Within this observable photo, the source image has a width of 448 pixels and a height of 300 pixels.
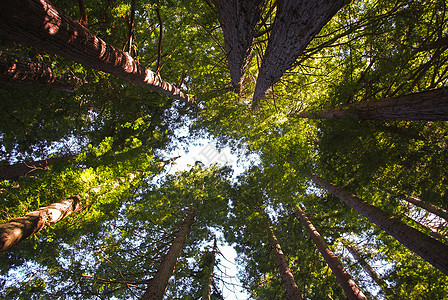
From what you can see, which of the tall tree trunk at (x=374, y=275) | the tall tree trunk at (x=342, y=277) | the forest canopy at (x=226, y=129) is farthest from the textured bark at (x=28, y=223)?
the tall tree trunk at (x=374, y=275)

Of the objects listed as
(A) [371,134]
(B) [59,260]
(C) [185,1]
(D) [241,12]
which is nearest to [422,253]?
(A) [371,134]

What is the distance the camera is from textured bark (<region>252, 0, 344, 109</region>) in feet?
7.16

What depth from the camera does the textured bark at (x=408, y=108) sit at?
2688 mm

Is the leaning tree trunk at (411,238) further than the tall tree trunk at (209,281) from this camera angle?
No

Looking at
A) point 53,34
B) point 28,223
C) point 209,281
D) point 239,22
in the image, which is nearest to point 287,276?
point 209,281

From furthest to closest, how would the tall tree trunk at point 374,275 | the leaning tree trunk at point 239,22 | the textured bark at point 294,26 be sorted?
1. the tall tree trunk at point 374,275
2. the leaning tree trunk at point 239,22
3. the textured bark at point 294,26

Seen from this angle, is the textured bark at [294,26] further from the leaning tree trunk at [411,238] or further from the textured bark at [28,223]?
the textured bark at [28,223]

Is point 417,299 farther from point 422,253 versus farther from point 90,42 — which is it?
point 90,42

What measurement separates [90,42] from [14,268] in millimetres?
10494

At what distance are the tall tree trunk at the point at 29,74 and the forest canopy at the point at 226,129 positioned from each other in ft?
0.11

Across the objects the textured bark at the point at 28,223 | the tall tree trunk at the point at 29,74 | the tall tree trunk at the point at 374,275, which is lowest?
the textured bark at the point at 28,223

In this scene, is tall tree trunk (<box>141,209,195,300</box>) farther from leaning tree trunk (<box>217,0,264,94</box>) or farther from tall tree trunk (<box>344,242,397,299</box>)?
tall tree trunk (<box>344,242,397,299</box>)

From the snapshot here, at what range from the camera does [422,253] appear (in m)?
3.47

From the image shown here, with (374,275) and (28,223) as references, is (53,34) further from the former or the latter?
(374,275)
